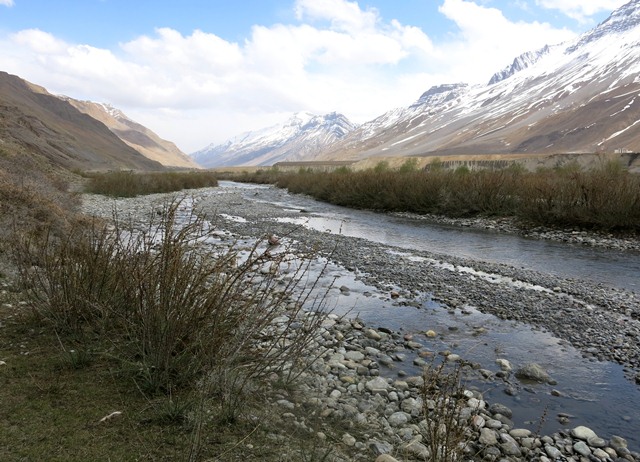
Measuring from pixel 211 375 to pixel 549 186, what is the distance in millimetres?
19882

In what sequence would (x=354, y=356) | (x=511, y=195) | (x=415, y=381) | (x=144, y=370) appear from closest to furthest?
1. (x=144, y=370)
2. (x=415, y=381)
3. (x=354, y=356)
4. (x=511, y=195)

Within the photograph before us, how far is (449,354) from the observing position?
17.6ft

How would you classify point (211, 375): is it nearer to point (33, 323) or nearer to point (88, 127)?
point (33, 323)

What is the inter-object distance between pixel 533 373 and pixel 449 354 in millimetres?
1076

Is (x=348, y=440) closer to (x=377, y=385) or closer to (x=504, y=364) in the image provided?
(x=377, y=385)

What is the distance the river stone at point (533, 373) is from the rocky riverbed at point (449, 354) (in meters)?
0.06

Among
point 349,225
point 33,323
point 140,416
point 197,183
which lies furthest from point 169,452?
point 197,183

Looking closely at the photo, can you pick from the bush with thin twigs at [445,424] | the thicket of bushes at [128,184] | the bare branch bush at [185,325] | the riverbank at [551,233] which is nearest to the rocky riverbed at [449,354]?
the bush with thin twigs at [445,424]

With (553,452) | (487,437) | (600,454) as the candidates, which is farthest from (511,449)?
(600,454)

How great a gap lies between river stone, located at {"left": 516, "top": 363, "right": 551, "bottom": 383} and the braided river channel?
0.14 m

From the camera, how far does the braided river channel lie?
4.62 m

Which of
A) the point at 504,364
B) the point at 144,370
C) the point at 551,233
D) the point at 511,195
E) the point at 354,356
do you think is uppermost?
the point at 511,195

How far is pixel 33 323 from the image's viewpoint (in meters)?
4.59

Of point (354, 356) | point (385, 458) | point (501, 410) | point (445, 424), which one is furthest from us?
point (354, 356)
